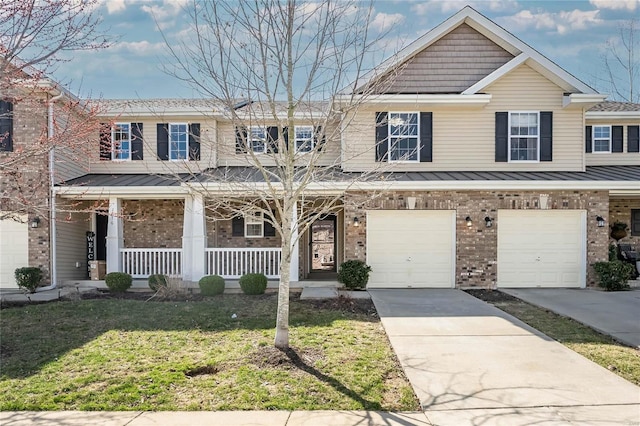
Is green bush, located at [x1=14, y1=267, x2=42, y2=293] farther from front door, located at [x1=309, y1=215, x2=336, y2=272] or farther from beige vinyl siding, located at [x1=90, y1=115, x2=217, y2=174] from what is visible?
front door, located at [x1=309, y1=215, x2=336, y2=272]

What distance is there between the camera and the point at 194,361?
20.9ft

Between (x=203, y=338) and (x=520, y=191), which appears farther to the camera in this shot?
(x=520, y=191)

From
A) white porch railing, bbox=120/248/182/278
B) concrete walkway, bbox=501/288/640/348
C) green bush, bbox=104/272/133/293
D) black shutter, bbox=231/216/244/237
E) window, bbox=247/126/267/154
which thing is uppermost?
window, bbox=247/126/267/154

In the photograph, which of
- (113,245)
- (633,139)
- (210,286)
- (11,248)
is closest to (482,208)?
(633,139)

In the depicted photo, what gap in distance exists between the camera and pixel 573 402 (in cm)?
502

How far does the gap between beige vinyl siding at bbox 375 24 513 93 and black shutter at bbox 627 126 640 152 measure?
5.50 metres

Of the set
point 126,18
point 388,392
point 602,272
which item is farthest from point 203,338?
point 602,272

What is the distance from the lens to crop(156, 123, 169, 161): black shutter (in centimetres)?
1503

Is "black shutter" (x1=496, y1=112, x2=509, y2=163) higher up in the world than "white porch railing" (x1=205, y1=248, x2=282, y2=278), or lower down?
higher up

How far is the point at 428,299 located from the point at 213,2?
807cm

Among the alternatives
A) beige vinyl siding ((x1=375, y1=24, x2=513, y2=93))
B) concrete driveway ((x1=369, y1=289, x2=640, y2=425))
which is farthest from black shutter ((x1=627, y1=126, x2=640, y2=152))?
concrete driveway ((x1=369, y1=289, x2=640, y2=425))

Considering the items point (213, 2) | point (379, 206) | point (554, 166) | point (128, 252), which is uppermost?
point (213, 2)

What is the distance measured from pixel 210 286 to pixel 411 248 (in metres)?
5.71

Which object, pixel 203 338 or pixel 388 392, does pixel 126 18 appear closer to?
pixel 203 338
